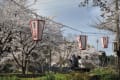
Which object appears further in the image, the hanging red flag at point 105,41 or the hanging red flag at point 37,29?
the hanging red flag at point 105,41

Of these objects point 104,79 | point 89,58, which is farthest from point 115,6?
point 89,58

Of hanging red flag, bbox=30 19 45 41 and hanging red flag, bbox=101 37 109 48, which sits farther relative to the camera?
hanging red flag, bbox=101 37 109 48

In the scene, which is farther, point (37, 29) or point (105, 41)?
point (105, 41)

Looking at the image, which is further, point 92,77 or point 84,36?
point 84,36

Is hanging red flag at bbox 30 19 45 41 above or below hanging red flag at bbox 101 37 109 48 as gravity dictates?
above

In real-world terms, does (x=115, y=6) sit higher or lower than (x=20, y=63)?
higher

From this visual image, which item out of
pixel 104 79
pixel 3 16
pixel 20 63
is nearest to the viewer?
pixel 104 79

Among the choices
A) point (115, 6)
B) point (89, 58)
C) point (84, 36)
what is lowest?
point (89, 58)

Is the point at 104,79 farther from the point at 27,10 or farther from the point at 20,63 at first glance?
the point at 20,63

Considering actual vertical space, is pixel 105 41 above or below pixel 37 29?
below

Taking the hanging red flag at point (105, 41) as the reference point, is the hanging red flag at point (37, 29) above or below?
above

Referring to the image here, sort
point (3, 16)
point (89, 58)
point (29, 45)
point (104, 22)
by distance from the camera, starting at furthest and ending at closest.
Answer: point (89, 58) → point (29, 45) → point (3, 16) → point (104, 22)

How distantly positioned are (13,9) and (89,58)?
34.1 meters

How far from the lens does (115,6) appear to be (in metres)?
21.5
